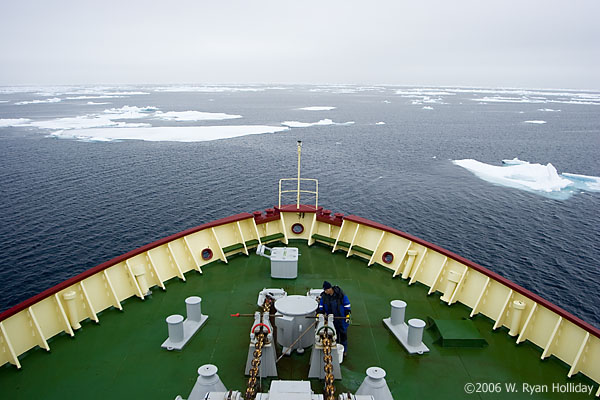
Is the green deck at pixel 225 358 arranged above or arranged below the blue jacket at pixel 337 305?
below

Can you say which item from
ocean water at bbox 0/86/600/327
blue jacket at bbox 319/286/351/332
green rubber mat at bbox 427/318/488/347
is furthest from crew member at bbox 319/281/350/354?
ocean water at bbox 0/86/600/327

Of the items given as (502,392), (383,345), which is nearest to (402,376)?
(383,345)

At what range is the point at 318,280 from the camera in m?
9.55

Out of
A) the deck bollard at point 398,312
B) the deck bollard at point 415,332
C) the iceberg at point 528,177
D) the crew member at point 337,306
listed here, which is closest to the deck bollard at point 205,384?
the crew member at point 337,306

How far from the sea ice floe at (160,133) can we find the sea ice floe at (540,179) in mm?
38653

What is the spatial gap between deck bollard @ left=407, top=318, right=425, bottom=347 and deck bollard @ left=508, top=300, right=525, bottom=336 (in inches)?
75.5

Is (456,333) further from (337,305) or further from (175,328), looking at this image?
(175,328)

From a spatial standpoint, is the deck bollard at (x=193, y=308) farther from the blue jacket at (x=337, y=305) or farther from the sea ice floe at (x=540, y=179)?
the sea ice floe at (x=540, y=179)

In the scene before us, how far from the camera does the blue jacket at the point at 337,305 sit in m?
6.63

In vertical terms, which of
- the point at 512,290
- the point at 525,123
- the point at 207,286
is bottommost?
the point at 525,123

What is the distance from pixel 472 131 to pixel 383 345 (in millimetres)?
77226

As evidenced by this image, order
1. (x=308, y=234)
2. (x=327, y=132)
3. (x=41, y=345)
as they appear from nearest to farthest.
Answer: (x=41, y=345), (x=308, y=234), (x=327, y=132)

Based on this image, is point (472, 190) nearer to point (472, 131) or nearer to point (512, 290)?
point (512, 290)

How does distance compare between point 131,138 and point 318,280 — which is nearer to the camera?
point 318,280
